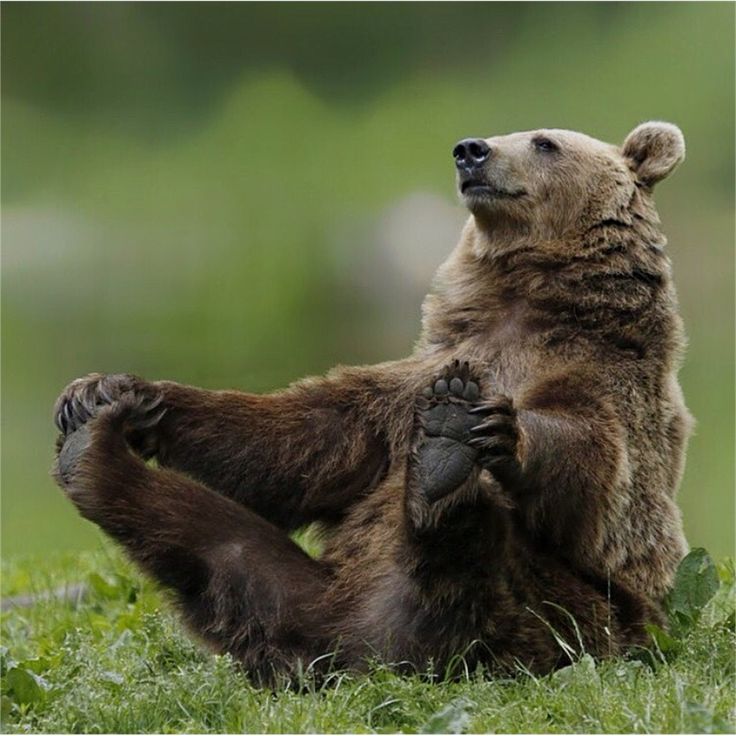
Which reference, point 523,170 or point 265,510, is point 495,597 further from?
point 523,170

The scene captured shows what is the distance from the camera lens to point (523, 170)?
24.5 ft

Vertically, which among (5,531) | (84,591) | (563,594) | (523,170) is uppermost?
(523,170)

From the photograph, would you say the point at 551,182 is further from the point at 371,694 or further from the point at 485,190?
the point at 371,694

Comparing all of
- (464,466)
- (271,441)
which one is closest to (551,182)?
(271,441)

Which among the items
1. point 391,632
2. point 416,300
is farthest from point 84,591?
point 416,300

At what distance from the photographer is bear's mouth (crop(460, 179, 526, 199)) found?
7367 mm

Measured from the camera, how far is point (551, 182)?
24.2 ft

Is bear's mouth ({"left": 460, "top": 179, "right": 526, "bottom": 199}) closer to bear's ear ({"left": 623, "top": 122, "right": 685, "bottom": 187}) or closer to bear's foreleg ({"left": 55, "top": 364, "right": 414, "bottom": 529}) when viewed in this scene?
bear's ear ({"left": 623, "top": 122, "right": 685, "bottom": 187})

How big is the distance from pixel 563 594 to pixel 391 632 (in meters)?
0.72

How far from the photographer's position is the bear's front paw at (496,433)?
5.89 metres

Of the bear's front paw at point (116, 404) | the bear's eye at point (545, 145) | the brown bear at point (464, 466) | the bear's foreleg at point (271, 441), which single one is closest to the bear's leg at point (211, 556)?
the brown bear at point (464, 466)

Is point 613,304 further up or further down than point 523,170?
further down

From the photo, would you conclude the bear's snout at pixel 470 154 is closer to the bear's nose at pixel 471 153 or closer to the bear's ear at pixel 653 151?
the bear's nose at pixel 471 153

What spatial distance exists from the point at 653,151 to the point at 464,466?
2448 mm
